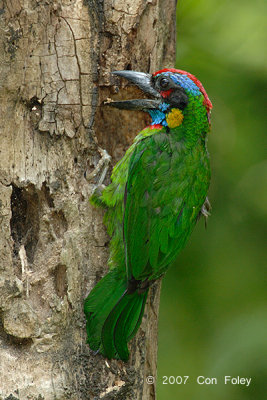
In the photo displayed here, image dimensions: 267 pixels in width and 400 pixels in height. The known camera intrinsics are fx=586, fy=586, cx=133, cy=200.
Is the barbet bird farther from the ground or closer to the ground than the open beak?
closer to the ground

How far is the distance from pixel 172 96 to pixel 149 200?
603mm

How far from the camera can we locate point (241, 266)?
3.94m

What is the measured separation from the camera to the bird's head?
299 cm

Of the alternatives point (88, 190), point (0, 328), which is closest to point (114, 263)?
point (88, 190)

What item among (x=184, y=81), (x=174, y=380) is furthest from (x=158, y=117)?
(x=174, y=380)

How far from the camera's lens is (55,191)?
278 cm

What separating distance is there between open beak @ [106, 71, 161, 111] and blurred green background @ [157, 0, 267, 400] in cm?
80

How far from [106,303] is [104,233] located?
1.23 ft

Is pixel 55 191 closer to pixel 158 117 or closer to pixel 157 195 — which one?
pixel 157 195

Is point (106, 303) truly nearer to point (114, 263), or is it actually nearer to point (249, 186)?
point (114, 263)

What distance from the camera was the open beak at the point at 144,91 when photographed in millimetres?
2863

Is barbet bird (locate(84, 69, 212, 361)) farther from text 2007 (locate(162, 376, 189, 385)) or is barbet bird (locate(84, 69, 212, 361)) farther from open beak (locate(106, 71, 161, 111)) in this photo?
text 2007 (locate(162, 376, 189, 385))

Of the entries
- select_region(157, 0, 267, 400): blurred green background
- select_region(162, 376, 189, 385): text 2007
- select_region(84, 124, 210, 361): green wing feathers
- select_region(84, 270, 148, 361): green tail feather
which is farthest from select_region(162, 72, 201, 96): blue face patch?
select_region(162, 376, 189, 385): text 2007

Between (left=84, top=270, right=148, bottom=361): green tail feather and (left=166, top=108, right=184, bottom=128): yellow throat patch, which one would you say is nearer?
(left=84, top=270, right=148, bottom=361): green tail feather
